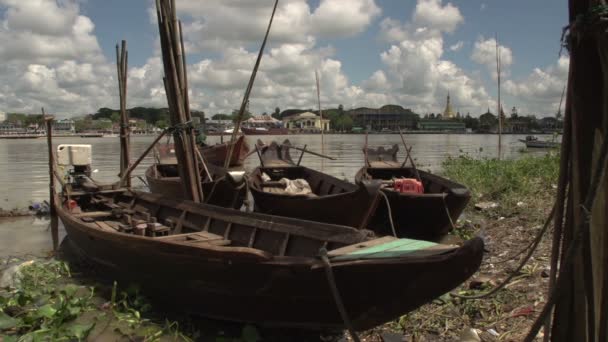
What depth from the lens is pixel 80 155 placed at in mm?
10383

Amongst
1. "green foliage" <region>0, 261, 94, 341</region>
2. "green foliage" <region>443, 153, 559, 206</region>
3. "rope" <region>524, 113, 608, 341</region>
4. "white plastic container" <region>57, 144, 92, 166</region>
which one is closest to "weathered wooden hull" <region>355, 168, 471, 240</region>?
"green foliage" <region>443, 153, 559, 206</region>

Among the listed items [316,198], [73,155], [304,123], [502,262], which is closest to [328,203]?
[316,198]

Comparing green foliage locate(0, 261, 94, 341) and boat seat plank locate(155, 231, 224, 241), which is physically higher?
boat seat plank locate(155, 231, 224, 241)

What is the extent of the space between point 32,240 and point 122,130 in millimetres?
4005

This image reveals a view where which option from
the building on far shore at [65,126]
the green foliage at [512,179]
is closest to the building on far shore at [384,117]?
the building on far shore at [65,126]

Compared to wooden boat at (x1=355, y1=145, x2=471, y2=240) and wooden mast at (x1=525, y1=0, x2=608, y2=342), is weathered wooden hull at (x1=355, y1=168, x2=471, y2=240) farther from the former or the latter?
wooden mast at (x1=525, y1=0, x2=608, y2=342)

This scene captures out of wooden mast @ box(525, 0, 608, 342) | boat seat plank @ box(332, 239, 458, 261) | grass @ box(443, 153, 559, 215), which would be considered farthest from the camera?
grass @ box(443, 153, 559, 215)

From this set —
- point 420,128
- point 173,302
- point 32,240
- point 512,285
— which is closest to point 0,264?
point 32,240

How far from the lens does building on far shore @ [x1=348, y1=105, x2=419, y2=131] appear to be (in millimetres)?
113750

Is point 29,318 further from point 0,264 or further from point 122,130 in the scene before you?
point 122,130

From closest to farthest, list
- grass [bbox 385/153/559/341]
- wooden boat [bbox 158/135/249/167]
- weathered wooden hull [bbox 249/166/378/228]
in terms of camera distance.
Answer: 1. grass [bbox 385/153/559/341]
2. weathered wooden hull [bbox 249/166/378/228]
3. wooden boat [bbox 158/135/249/167]

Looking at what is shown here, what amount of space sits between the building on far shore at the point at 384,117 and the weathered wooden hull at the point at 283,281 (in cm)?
10627

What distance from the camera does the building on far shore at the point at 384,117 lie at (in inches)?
4478

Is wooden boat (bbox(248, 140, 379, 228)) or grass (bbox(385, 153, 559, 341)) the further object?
wooden boat (bbox(248, 140, 379, 228))
